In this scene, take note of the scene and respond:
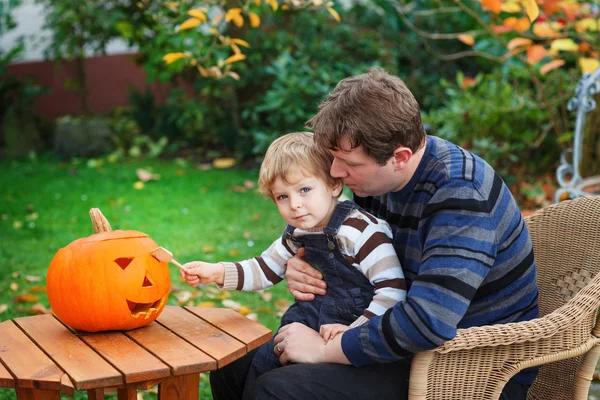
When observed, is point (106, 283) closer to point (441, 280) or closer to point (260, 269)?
point (260, 269)

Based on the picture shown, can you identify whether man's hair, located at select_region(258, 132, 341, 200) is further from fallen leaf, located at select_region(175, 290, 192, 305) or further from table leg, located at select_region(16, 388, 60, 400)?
fallen leaf, located at select_region(175, 290, 192, 305)

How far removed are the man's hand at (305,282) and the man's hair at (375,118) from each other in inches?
20.1

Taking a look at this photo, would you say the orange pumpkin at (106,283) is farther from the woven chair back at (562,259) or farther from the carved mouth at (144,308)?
the woven chair back at (562,259)

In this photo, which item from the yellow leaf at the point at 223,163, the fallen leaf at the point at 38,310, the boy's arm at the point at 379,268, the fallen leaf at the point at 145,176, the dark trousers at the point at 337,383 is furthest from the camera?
the yellow leaf at the point at 223,163

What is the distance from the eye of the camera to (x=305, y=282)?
2.46 m

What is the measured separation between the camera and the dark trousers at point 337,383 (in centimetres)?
207

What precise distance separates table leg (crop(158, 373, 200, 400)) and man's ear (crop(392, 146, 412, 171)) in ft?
3.02

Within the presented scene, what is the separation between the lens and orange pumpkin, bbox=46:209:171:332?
7.45 ft

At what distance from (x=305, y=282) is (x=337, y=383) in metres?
0.46

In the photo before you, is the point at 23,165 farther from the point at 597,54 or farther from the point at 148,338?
the point at 148,338

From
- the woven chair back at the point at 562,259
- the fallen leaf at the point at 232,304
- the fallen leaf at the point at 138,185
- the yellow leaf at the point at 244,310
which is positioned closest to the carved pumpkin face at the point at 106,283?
the woven chair back at the point at 562,259

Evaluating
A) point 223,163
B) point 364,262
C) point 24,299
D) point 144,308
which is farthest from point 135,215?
point 364,262

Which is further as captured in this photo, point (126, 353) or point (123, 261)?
point (123, 261)

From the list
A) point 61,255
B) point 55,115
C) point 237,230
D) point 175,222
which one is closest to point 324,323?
A: point 61,255
